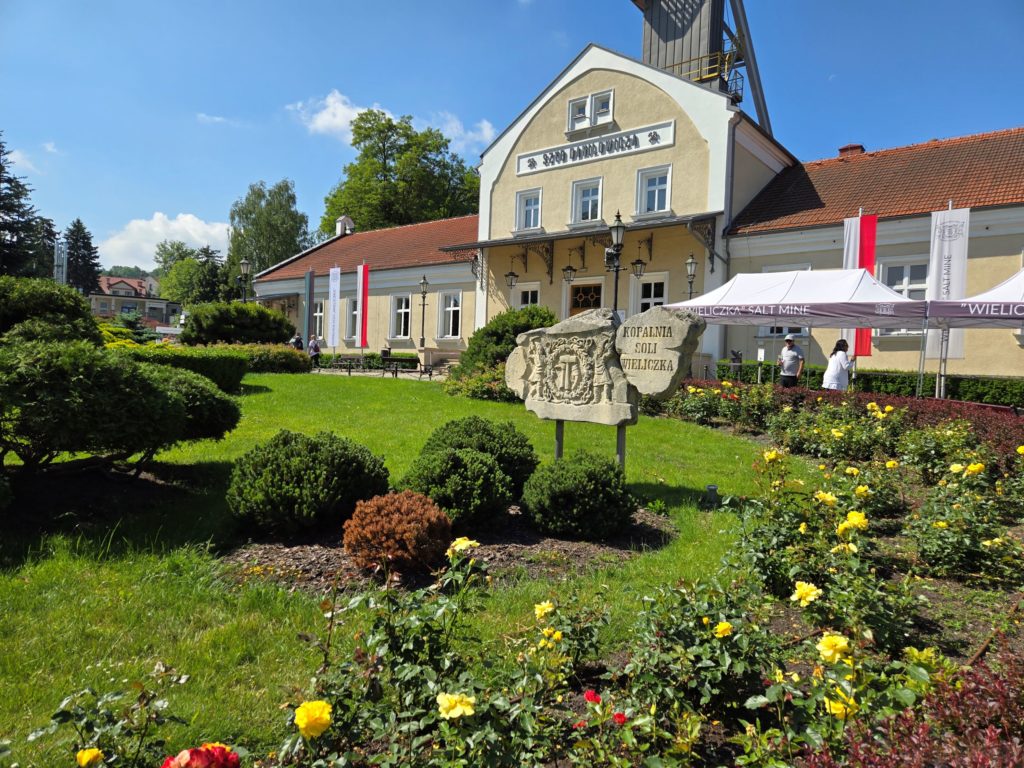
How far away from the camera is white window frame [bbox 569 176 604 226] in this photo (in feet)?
68.4

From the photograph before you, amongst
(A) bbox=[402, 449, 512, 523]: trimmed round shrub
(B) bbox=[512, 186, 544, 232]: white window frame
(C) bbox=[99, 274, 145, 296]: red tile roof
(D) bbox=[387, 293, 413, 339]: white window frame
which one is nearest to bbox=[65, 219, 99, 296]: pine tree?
(C) bbox=[99, 274, 145, 296]: red tile roof

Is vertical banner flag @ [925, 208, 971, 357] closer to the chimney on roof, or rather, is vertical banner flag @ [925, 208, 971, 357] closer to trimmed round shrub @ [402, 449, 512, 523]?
trimmed round shrub @ [402, 449, 512, 523]

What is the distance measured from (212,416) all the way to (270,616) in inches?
126

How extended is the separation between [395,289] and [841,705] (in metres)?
27.1

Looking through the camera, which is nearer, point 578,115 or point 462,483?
point 462,483

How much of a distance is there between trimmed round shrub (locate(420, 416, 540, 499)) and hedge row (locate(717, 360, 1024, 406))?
9542 mm

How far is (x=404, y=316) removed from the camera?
27703mm

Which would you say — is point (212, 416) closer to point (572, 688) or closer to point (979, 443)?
point (572, 688)

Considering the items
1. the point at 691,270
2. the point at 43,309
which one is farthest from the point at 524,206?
the point at 43,309

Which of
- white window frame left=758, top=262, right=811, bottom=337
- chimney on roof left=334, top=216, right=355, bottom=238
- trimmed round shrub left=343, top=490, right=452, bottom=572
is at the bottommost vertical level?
trimmed round shrub left=343, top=490, right=452, bottom=572

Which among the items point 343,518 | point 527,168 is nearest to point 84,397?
point 343,518

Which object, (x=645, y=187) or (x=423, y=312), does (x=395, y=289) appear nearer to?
(x=423, y=312)

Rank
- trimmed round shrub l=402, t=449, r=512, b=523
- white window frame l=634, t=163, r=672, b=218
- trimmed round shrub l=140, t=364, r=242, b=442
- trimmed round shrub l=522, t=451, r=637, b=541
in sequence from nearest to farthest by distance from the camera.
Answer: trimmed round shrub l=402, t=449, r=512, b=523, trimmed round shrub l=522, t=451, r=637, b=541, trimmed round shrub l=140, t=364, r=242, b=442, white window frame l=634, t=163, r=672, b=218

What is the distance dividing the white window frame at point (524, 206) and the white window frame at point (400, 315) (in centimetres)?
649
